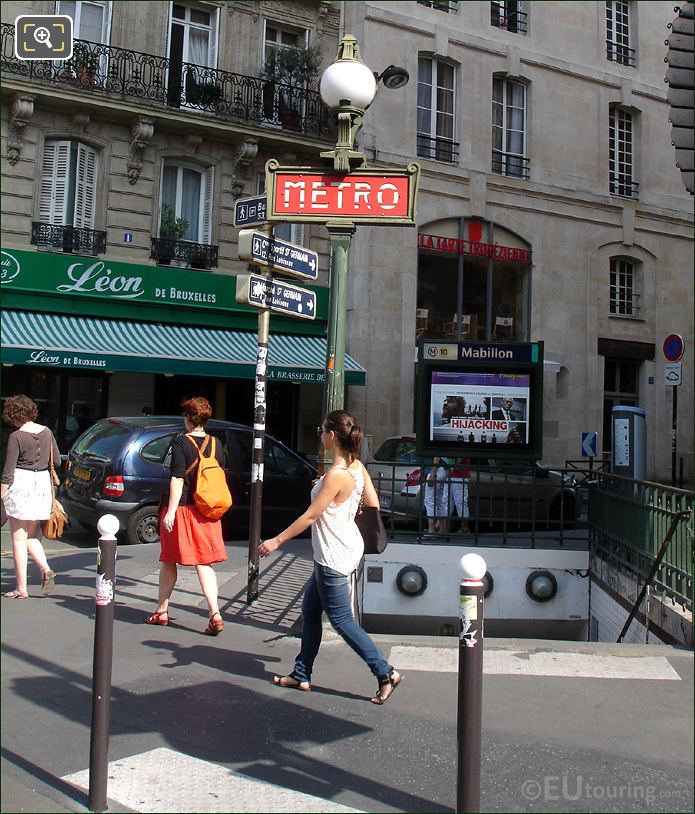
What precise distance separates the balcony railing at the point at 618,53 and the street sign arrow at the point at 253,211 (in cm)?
1910

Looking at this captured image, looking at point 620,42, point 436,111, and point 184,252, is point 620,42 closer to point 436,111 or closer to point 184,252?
point 436,111

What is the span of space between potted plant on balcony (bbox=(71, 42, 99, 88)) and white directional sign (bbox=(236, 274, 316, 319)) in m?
12.2

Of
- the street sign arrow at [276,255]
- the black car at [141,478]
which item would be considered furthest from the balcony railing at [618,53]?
the street sign arrow at [276,255]

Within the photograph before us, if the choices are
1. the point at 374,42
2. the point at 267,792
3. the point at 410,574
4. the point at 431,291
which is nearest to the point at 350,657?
the point at 267,792

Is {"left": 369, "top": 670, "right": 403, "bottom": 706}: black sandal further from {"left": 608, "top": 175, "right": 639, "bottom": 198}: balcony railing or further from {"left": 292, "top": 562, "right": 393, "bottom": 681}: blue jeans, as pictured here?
{"left": 608, "top": 175, "right": 639, "bottom": 198}: balcony railing

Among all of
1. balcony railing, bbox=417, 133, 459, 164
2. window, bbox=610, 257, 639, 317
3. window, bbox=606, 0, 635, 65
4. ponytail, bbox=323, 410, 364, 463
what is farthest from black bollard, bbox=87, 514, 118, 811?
window, bbox=606, 0, 635, 65

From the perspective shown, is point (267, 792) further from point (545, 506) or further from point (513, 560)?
point (545, 506)

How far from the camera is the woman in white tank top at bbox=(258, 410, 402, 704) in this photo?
4703mm

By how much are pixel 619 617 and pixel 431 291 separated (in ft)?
46.5

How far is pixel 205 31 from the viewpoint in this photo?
18.9 meters

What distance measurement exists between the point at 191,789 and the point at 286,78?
→ 59.5 feet

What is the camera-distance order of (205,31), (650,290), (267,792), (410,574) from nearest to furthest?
(267,792) < (410,574) < (205,31) < (650,290)

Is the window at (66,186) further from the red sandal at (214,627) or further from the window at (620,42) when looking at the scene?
the window at (620,42)

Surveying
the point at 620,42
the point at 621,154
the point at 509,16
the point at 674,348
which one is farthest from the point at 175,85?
the point at 621,154
